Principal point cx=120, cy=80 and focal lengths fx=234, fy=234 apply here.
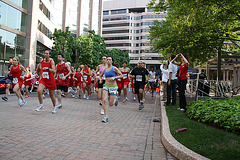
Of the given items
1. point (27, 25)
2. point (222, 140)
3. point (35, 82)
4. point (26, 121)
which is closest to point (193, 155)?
point (222, 140)

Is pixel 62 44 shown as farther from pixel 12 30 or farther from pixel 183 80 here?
pixel 183 80

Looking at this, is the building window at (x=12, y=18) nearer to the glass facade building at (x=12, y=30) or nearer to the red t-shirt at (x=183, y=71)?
the glass facade building at (x=12, y=30)

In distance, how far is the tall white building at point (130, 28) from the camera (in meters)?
84.0

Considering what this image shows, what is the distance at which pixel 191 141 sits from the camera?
4215 mm

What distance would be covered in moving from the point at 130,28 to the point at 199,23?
7364 centimetres

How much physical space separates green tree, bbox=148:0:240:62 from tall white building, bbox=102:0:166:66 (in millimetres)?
65074

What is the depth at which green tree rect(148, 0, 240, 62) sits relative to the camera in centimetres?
1310

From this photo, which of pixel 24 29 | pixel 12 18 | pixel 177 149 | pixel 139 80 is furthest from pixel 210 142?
pixel 24 29

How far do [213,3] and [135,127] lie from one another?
9.88 meters

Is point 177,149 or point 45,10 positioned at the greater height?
point 45,10

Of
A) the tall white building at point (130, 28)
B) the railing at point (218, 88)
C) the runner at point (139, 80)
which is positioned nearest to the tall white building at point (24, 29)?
the runner at point (139, 80)

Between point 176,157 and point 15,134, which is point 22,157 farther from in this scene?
point 176,157

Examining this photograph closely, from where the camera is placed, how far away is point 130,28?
87562 mm

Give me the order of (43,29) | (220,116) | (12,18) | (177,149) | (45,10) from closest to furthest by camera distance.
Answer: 1. (177,149)
2. (220,116)
3. (12,18)
4. (43,29)
5. (45,10)
